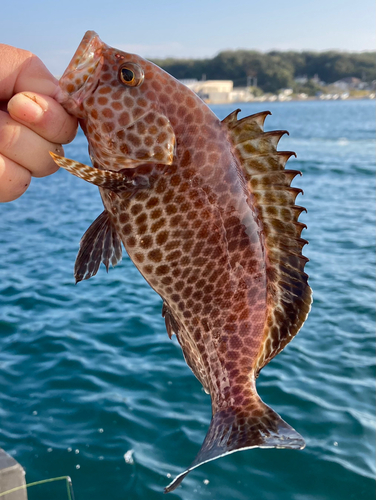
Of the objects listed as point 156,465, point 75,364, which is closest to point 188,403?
point 156,465

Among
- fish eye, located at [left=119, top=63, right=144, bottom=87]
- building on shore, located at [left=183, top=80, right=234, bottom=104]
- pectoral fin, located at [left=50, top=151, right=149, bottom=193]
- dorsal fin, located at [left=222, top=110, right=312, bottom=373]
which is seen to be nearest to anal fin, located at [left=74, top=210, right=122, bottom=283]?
pectoral fin, located at [left=50, top=151, right=149, bottom=193]

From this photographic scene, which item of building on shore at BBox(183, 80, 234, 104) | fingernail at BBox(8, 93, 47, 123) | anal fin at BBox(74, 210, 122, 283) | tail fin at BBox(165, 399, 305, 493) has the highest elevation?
building on shore at BBox(183, 80, 234, 104)

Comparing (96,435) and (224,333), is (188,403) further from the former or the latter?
(224,333)

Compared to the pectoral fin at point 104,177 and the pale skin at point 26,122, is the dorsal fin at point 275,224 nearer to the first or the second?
the pectoral fin at point 104,177

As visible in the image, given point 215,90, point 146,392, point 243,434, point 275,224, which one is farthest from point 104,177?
point 215,90

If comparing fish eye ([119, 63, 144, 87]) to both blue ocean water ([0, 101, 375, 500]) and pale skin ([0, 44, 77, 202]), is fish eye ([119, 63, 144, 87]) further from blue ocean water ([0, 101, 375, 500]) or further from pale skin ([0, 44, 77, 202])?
blue ocean water ([0, 101, 375, 500])

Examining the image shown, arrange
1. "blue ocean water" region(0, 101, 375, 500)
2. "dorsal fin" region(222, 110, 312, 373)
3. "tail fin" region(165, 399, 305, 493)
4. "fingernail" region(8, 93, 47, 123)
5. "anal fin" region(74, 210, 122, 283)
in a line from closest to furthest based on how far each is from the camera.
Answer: "tail fin" region(165, 399, 305, 493), "fingernail" region(8, 93, 47, 123), "dorsal fin" region(222, 110, 312, 373), "anal fin" region(74, 210, 122, 283), "blue ocean water" region(0, 101, 375, 500)

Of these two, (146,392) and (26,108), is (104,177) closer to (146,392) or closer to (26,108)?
(26,108)
